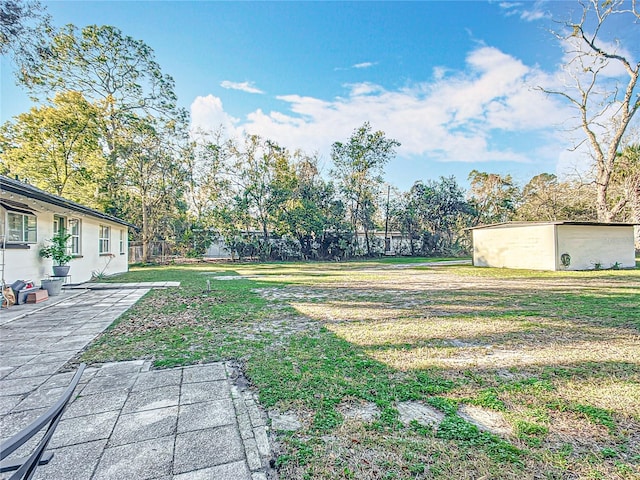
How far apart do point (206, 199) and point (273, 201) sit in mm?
4585

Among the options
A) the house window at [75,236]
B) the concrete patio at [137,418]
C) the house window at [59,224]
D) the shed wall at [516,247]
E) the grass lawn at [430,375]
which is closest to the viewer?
the concrete patio at [137,418]

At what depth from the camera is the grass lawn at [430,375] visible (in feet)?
5.69

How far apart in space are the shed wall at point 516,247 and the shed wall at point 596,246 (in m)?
0.43

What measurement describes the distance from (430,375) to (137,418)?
7.74 feet

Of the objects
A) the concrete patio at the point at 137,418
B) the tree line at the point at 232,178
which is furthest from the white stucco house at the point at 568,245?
the concrete patio at the point at 137,418

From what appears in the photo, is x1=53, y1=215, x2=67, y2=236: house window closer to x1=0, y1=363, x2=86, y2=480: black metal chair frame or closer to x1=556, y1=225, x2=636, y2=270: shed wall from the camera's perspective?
x1=0, y1=363, x2=86, y2=480: black metal chair frame

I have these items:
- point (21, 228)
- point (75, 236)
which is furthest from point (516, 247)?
point (21, 228)

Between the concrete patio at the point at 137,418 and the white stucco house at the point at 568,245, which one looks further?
the white stucco house at the point at 568,245

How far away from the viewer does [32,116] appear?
1352 cm

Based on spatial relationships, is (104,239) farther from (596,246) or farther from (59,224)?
(596,246)

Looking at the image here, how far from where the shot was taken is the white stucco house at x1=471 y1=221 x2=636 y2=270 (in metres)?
12.7

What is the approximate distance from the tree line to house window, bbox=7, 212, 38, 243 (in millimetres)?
8796

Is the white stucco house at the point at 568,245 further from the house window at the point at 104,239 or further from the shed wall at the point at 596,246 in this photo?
the house window at the point at 104,239

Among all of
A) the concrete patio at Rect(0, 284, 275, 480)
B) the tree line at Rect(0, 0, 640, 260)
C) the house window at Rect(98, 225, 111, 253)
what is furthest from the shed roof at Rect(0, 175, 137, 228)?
the tree line at Rect(0, 0, 640, 260)
